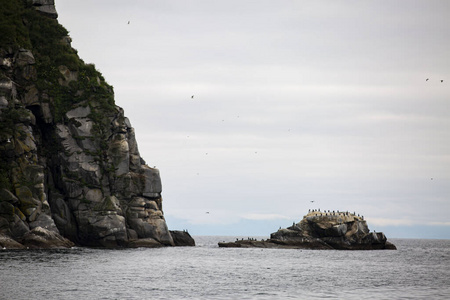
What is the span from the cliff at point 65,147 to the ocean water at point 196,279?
75.6ft

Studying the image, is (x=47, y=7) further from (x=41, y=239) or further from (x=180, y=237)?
(x=180, y=237)

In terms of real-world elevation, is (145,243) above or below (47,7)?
below

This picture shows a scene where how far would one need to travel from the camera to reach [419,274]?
3162 inches

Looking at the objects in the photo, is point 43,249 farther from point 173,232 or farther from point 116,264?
point 173,232

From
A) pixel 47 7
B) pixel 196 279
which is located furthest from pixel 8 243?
pixel 47 7

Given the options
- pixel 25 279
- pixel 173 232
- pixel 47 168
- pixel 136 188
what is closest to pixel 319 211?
pixel 173 232

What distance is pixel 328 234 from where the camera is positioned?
140 metres

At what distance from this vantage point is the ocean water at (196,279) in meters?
53.0

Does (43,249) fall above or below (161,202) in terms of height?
below

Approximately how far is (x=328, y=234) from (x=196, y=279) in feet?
257

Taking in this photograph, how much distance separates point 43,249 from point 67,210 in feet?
56.3

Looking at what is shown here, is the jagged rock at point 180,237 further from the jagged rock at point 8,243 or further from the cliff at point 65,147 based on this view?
the jagged rock at point 8,243

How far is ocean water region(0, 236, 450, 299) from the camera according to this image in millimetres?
53000

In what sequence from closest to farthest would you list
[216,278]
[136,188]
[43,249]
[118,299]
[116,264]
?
1. [118,299]
2. [216,278]
3. [116,264]
4. [43,249]
5. [136,188]
